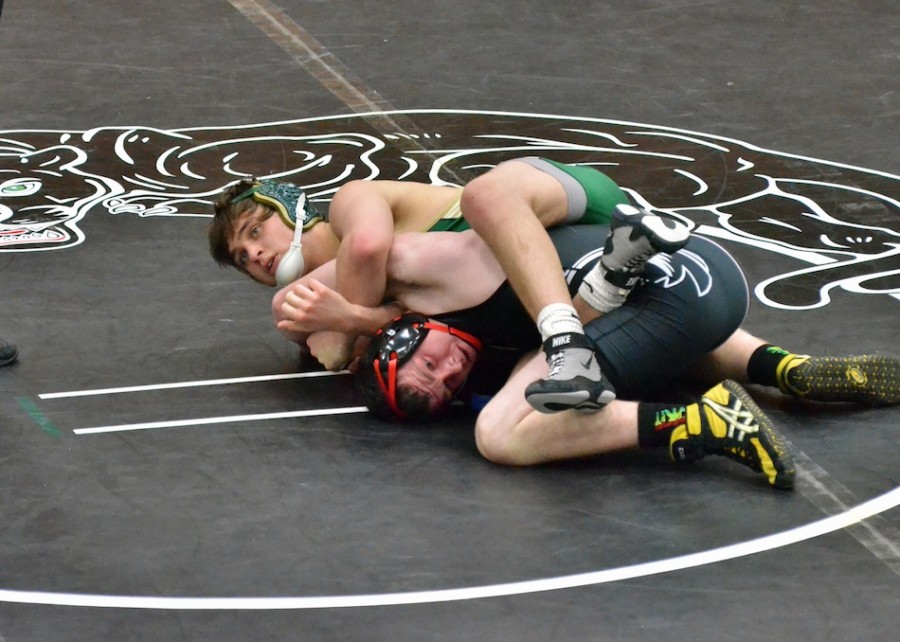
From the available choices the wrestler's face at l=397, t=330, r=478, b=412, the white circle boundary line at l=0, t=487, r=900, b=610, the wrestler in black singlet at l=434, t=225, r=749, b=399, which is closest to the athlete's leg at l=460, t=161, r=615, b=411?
the wrestler in black singlet at l=434, t=225, r=749, b=399

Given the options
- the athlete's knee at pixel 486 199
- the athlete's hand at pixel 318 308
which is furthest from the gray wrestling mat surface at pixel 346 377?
the athlete's knee at pixel 486 199

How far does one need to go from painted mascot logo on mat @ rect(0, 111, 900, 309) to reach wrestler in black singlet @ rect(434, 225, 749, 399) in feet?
2.65

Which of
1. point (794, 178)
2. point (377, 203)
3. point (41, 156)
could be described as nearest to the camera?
point (377, 203)

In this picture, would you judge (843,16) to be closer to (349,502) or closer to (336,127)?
(336,127)

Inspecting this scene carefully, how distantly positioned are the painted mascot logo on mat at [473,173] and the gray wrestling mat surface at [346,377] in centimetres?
2

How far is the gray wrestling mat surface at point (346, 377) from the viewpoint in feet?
8.86

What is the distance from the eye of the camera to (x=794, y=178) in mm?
4973

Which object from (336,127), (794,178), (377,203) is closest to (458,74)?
(336,127)

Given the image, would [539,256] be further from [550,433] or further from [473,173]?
[473,173]

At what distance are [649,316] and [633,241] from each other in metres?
0.19

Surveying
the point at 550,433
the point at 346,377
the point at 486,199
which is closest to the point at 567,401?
the point at 550,433

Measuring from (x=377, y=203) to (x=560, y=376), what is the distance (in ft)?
2.37

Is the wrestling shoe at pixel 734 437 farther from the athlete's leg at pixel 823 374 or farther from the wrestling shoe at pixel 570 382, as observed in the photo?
the athlete's leg at pixel 823 374

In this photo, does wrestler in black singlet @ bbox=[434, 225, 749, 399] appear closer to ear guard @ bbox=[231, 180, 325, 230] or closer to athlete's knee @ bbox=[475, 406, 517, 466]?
athlete's knee @ bbox=[475, 406, 517, 466]
